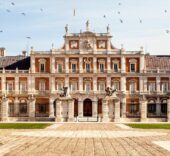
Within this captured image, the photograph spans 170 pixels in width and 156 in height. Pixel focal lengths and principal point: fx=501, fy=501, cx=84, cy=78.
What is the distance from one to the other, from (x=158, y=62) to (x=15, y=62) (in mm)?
24461

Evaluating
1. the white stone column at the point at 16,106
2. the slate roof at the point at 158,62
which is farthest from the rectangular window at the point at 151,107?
the white stone column at the point at 16,106

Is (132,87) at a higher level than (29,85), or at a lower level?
lower

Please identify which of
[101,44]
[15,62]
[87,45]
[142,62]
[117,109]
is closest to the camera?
[117,109]

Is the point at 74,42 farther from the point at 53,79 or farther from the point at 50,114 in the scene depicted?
the point at 50,114

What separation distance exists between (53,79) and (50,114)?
5.83 metres

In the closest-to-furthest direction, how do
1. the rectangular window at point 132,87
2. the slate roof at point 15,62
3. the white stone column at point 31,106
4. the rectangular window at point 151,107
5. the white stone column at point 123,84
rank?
the white stone column at point 31,106 < the rectangular window at point 151,107 < the white stone column at point 123,84 < the rectangular window at point 132,87 < the slate roof at point 15,62

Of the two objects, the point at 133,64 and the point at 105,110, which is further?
the point at 133,64

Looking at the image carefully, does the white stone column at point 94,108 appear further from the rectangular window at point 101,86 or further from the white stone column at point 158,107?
the white stone column at point 158,107

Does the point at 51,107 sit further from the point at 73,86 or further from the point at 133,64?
the point at 133,64

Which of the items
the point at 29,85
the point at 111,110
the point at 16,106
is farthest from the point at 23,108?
the point at 111,110

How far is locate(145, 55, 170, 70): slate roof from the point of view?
84000 millimetres

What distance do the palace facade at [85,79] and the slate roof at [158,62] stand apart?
3.01ft

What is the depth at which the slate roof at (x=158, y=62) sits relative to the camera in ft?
276

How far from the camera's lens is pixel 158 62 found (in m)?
84.8
